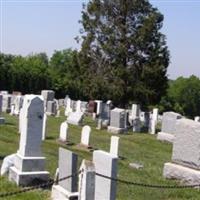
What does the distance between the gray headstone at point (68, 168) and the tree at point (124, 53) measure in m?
27.5

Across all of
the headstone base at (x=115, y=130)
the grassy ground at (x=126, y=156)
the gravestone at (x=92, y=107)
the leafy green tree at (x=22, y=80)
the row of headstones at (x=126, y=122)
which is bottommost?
the grassy ground at (x=126, y=156)

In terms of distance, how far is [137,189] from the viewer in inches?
430

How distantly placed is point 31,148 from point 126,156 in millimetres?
6720

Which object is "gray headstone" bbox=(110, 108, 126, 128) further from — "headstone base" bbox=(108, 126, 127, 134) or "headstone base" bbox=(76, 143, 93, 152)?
"headstone base" bbox=(76, 143, 93, 152)

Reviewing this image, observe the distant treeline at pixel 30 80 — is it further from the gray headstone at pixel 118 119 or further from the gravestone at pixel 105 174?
the gravestone at pixel 105 174

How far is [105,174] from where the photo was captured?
7977 millimetres

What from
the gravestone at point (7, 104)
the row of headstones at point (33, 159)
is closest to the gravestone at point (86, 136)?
the row of headstones at point (33, 159)

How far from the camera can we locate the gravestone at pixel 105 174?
7.87 meters

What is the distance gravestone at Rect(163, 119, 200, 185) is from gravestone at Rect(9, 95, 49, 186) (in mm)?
3273

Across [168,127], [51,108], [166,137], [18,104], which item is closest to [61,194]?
[166,137]

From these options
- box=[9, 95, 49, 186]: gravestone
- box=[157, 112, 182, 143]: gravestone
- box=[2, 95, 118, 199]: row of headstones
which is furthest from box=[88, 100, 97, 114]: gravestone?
box=[9, 95, 49, 186]: gravestone

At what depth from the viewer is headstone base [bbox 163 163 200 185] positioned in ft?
38.9

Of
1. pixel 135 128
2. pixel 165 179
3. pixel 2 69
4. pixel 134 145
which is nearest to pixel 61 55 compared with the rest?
pixel 2 69

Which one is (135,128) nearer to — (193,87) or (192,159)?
(192,159)
